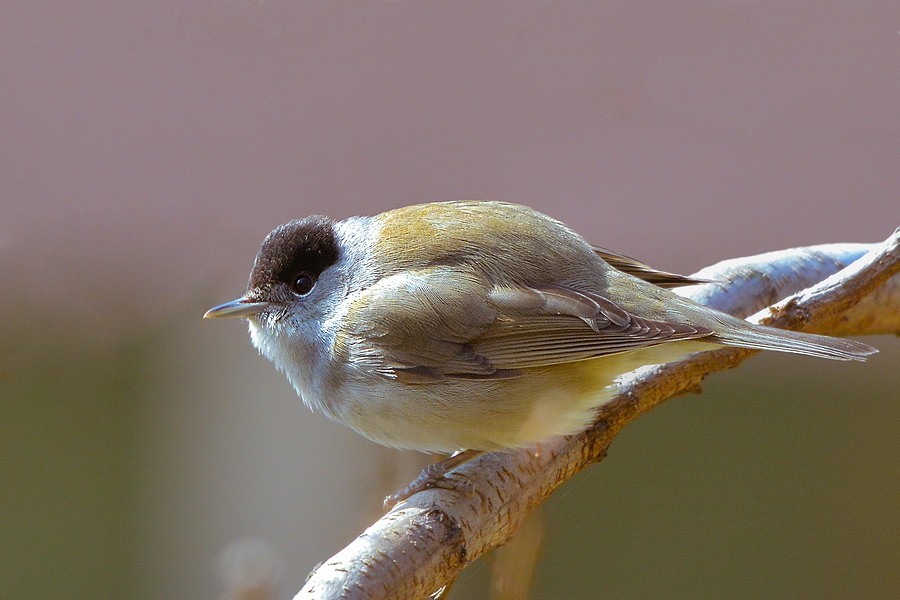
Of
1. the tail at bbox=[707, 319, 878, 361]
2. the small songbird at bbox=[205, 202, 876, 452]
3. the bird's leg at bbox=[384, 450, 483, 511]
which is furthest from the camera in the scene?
the small songbird at bbox=[205, 202, 876, 452]

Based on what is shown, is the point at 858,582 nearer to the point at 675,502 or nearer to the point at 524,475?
the point at 675,502

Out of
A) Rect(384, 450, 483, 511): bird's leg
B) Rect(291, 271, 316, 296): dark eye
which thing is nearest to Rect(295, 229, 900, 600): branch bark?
Rect(384, 450, 483, 511): bird's leg

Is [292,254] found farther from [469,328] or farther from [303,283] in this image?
[469,328]

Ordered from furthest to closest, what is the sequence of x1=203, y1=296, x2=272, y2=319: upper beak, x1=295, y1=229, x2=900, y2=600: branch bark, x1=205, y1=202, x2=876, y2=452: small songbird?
x1=203, y1=296, x2=272, y2=319: upper beak
x1=205, y1=202, x2=876, y2=452: small songbird
x1=295, y1=229, x2=900, y2=600: branch bark

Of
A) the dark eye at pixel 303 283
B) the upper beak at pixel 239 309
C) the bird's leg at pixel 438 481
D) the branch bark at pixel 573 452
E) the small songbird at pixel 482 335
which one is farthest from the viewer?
the dark eye at pixel 303 283

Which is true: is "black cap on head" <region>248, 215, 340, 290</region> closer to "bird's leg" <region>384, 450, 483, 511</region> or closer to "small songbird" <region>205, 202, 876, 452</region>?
"small songbird" <region>205, 202, 876, 452</region>

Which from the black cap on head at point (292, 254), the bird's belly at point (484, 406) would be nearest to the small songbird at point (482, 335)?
the bird's belly at point (484, 406)

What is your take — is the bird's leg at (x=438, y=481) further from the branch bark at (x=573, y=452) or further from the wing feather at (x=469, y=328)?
the wing feather at (x=469, y=328)
